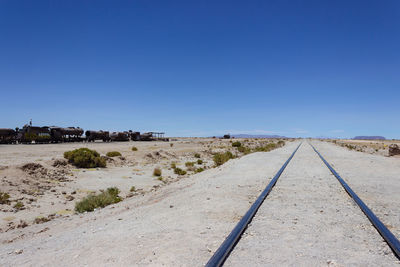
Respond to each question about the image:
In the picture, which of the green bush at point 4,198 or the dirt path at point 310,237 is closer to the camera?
the dirt path at point 310,237

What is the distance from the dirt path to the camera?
14.1 ft

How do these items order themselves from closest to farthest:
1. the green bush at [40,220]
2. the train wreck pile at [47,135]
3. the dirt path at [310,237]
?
the dirt path at [310,237]
the green bush at [40,220]
the train wreck pile at [47,135]

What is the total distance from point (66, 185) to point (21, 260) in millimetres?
10082

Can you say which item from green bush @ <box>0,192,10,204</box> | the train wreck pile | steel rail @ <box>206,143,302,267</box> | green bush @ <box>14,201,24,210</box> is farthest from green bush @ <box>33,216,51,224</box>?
the train wreck pile

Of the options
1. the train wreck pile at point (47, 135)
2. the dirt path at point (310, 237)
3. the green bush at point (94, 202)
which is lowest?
the green bush at point (94, 202)

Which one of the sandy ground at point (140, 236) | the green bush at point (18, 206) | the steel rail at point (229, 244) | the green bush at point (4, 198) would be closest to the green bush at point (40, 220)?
the sandy ground at point (140, 236)

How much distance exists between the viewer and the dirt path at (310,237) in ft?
14.1

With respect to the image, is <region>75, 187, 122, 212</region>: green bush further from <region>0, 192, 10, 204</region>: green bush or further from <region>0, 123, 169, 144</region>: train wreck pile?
<region>0, 123, 169, 144</region>: train wreck pile

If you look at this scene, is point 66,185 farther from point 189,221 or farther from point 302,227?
point 302,227

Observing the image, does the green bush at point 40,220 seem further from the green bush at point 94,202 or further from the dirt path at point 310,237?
the dirt path at point 310,237

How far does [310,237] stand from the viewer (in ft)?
17.2

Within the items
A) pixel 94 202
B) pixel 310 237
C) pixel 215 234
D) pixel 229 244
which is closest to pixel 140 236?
pixel 215 234

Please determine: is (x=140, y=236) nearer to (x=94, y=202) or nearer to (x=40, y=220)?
(x=40, y=220)

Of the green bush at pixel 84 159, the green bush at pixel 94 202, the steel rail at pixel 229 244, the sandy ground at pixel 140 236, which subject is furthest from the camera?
the green bush at pixel 84 159
